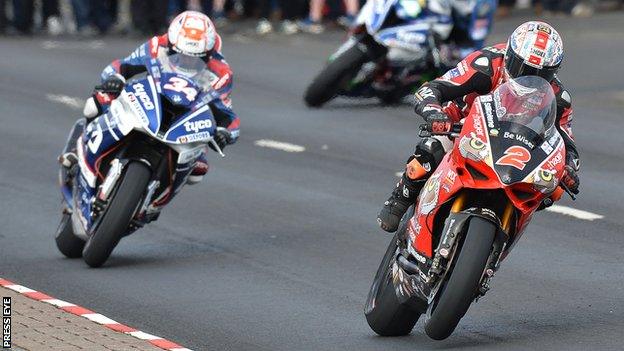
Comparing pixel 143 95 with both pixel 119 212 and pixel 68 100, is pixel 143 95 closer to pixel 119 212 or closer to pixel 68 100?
pixel 119 212

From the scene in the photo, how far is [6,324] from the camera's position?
8984 millimetres

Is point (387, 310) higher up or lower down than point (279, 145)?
higher up

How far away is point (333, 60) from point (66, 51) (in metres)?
5.67

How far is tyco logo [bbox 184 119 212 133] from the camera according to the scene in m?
11.5

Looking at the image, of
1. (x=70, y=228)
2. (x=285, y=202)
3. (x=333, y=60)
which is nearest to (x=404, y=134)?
(x=333, y=60)

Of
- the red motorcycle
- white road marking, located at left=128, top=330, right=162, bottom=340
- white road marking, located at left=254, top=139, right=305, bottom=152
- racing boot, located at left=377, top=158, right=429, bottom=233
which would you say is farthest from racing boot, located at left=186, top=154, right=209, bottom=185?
white road marking, located at left=254, top=139, right=305, bottom=152

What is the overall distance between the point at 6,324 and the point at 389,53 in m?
10.7

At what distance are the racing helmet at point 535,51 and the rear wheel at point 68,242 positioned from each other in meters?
3.91

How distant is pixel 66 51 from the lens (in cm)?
2370

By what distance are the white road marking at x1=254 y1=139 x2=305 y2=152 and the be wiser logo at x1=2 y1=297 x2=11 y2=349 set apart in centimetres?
725

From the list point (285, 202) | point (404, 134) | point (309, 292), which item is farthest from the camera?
point (404, 134)

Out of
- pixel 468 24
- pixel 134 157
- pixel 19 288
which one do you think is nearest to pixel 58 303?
pixel 19 288

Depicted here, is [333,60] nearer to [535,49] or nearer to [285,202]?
[285,202]

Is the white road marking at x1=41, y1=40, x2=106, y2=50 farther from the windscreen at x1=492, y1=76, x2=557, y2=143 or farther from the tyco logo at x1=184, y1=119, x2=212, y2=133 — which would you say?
the windscreen at x1=492, y1=76, x2=557, y2=143
